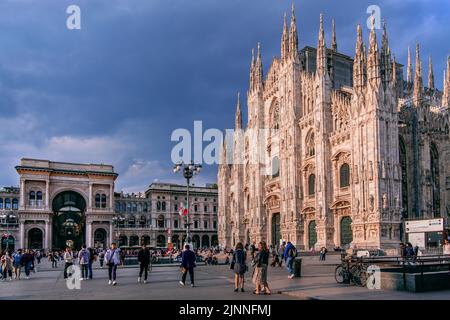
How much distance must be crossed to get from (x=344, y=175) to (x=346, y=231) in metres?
5.28

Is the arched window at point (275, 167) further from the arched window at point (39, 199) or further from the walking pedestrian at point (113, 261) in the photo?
the arched window at point (39, 199)

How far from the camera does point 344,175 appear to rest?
140ft

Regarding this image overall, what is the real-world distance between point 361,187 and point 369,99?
7.58 m

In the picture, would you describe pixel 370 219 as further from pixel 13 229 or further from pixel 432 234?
pixel 13 229

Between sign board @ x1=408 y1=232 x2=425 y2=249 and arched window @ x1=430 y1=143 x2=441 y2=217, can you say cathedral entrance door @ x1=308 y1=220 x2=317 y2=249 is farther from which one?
sign board @ x1=408 y1=232 x2=425 y2=249

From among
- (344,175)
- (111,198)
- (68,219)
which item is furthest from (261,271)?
(68,219)

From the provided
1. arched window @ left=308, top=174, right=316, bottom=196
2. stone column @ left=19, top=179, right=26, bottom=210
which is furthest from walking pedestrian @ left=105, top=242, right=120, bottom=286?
stone column @ left=19, top=179, right=26, bottom=210

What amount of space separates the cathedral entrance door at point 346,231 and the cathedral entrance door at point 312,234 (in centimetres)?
418

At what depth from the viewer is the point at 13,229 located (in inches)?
3083

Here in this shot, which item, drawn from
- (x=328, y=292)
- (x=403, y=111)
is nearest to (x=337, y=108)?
(x=403, y=111)

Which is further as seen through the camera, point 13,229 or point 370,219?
point 13,229

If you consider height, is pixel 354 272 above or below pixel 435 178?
below

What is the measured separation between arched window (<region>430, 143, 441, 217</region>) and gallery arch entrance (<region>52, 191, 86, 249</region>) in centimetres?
5901

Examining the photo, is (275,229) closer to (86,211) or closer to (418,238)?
(418,238)
